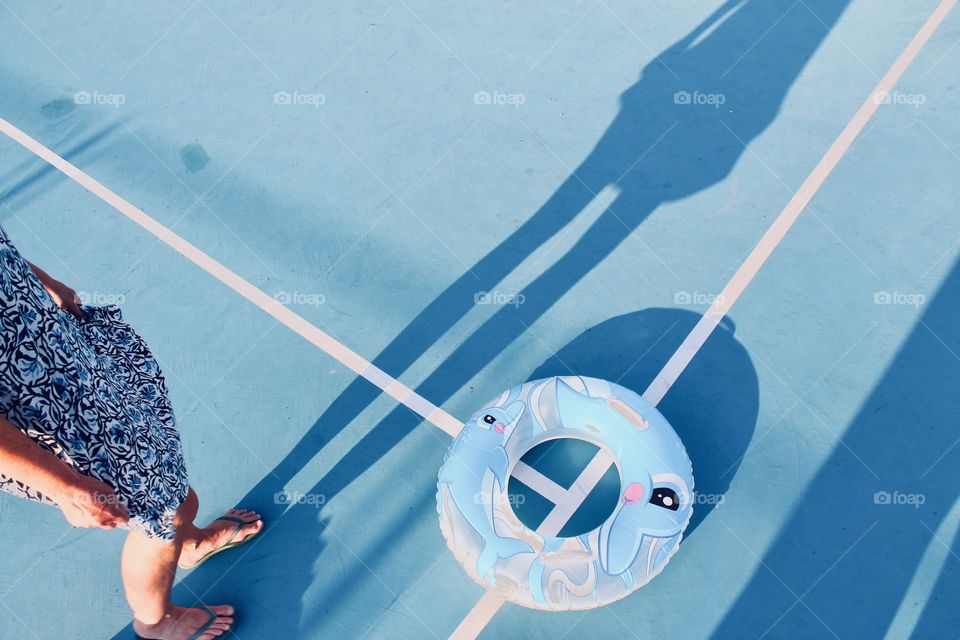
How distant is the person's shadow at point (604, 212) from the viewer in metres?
5.02

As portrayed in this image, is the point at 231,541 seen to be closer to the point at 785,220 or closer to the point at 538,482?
the point at 538,482

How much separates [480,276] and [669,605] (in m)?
2.82

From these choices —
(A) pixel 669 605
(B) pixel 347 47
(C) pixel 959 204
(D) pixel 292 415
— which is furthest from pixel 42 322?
(C) pixel 959 204

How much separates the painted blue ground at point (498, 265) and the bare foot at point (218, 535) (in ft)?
0.62

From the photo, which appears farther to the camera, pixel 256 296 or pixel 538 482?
pixel 256 296

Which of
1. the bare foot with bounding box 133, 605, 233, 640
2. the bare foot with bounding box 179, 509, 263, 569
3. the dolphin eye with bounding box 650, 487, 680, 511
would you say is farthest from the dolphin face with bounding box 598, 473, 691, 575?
the bare foot with bounding box 133, 605, 233, 640

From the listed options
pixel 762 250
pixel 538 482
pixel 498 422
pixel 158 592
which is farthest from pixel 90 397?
pixel 762 250

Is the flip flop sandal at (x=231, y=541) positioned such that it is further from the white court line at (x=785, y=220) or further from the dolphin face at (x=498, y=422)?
the white court line at (x=785, y=220)

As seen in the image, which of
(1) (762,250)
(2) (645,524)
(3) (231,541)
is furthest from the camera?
(1) (762,250)

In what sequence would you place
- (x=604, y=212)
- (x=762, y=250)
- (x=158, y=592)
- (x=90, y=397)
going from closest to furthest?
(x=90, y=397) → (x=158, y=592) → (x=762, y=250) → (x=604, y=212)

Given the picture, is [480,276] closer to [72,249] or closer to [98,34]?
[72,249]

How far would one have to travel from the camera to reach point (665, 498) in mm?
4543

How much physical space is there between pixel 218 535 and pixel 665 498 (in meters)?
2.95

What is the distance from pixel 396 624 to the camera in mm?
4754
